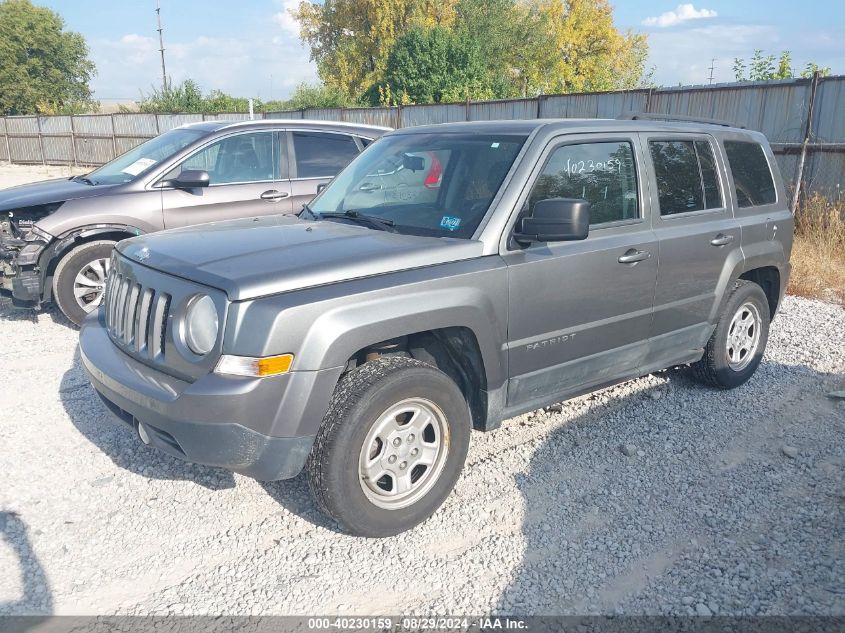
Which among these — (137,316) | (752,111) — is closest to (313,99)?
(752,111)

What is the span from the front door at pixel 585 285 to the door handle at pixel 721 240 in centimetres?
69

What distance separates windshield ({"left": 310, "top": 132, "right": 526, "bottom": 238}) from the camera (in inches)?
150

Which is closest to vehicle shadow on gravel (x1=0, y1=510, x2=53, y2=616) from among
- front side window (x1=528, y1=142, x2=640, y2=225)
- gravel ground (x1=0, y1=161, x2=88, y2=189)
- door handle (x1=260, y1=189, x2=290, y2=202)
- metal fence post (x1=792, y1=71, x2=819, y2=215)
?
front side window (x1=528, y1=142, x2=640, y2=225)

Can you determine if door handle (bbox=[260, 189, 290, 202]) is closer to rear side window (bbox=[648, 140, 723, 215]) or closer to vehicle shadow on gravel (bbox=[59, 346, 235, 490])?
vehicle shadow on gravel (bbox=[59, 346, 235, 490])

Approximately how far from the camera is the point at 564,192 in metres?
3.99

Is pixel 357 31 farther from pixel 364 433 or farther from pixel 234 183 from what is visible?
pixel 364 433

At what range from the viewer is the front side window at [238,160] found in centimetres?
703

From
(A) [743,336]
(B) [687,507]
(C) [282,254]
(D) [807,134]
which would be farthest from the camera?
(D) [807,134]

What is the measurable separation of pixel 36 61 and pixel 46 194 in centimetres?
5822

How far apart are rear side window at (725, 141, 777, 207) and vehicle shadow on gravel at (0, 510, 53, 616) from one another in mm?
4904

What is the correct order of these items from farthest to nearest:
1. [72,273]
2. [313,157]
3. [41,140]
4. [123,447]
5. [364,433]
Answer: [41,140] → [313,157] → [72,273] → [123,447] → [364,433]

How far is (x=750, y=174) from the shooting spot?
5.27 m

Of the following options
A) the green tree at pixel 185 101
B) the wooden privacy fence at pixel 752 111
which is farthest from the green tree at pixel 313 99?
the wooden privacy fence at pixel 752 111

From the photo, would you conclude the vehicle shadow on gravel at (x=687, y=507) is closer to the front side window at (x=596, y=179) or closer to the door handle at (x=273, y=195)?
the front side window at (x=596, y=179)
